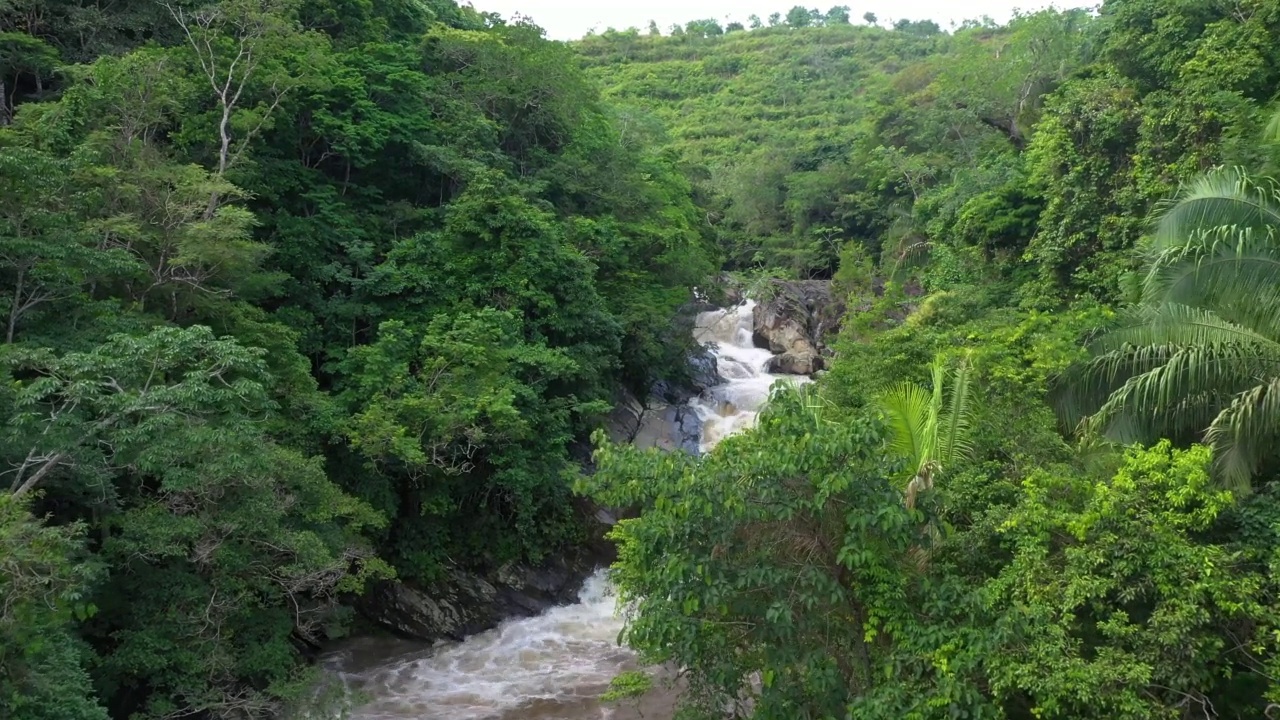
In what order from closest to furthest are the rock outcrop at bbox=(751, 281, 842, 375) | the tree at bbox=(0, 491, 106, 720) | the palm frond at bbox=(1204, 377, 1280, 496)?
the tree at bbox=(0, 491, 106, 720), the palm frond at bbox=(1204, 377, 1280, 496), the rock outcrop at bbox=(751, 281, 842, 375)

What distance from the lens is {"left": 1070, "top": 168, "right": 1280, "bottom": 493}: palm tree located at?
24.9 ft

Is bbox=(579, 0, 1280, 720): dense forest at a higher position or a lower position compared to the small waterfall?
higher

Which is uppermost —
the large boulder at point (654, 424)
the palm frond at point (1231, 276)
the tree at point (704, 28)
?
the tree at point (704, 28)

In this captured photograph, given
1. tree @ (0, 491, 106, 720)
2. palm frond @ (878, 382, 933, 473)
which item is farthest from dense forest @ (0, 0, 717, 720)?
palm frond @ (878, 382, 933, 473)

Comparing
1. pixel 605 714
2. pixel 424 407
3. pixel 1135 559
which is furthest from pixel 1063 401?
pixel 424 407

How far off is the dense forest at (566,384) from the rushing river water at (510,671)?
1.24m

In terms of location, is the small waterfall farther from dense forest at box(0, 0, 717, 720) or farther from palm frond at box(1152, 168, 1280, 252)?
palm frond at box(1152, 168, 1280, 252)

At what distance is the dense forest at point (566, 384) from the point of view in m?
6.93

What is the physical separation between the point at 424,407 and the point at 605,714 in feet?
17.8

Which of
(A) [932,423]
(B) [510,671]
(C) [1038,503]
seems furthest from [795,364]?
(C) [1038,503]

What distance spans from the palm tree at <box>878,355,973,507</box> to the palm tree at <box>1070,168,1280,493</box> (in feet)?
4.77

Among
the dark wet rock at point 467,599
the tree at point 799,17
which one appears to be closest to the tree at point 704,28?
the tree at point 799,17

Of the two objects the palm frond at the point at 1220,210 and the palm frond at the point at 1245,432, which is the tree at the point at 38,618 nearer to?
the palm frond at the point at 1245,432

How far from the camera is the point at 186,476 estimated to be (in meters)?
9.42
